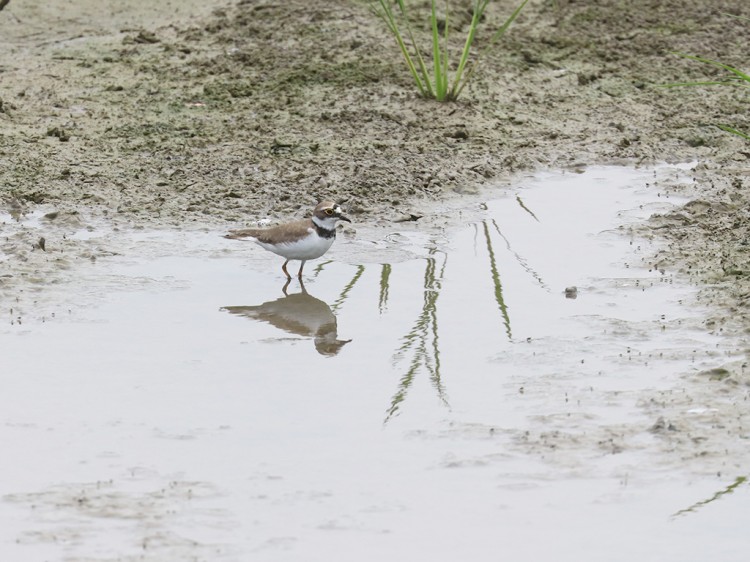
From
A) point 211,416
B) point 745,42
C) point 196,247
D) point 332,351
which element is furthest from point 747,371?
point 745,42

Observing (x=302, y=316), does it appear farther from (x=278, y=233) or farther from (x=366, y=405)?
(x=366, y=405)

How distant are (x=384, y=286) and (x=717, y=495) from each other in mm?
3058

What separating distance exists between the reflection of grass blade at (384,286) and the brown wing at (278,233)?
0.57 metres

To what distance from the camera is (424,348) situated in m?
6.52

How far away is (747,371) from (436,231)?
10.1 feet

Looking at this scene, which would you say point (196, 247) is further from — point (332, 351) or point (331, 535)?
point (331, 535)

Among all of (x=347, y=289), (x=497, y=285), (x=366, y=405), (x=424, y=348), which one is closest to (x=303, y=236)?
(x=347, y=289)

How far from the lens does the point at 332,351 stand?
6.59 meters

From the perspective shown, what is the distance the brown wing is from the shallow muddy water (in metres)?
0.25

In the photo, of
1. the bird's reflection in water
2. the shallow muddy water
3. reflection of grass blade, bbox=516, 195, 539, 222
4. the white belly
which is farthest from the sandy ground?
the bird's reflection in water

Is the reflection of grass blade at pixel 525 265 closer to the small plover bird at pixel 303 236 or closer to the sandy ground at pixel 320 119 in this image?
the sandy ground at pixel 320 119

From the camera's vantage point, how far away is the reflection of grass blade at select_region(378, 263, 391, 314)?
7.27 meters

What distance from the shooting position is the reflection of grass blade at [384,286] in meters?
7.27

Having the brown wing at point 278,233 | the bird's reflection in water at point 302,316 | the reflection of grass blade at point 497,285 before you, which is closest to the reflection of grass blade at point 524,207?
the reflection of grass blade at point 497,285
